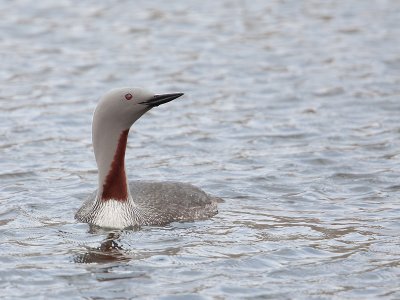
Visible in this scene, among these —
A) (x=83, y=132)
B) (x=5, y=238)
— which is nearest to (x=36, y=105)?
(x=83, y=132)

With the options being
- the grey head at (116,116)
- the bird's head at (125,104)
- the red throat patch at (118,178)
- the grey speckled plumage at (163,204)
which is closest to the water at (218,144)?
the grey speckled plumage at (163,204)

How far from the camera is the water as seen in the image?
28.4 ft

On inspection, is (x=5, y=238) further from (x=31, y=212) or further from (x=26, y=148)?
(x=26, y=148)

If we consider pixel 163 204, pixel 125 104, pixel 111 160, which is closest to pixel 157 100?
pixel 125 104

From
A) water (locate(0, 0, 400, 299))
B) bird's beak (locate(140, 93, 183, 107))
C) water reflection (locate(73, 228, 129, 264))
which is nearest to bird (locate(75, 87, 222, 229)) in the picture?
bird's beak (locate(140, 93, 183, 107))

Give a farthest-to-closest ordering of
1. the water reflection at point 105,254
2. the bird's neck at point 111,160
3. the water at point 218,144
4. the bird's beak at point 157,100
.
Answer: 1. the bird's neck at point 111,160
2. the bird's beak at point 157,100
3. the water reflection at point 105,254
4. the water at point 218,144

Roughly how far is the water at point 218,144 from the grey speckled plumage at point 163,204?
0.52 feet

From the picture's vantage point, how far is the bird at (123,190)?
9.73 m

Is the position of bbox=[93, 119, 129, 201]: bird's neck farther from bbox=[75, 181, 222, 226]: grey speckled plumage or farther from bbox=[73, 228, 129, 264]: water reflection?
bbox=[73, 228, 129, 264]: water reflection

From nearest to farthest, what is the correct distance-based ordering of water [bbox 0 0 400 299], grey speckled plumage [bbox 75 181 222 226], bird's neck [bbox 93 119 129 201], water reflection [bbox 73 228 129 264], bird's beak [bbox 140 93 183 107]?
water [bbox 0 0 400 299] < water reflection [bbox 73 228 129 264] < bird's beak [bbox 140 93 183 107] < bird's neck [bbox 93 119 129 201] < grey speckled plumage [bbox 75 181 222 226]

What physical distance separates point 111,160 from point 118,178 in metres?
0.15

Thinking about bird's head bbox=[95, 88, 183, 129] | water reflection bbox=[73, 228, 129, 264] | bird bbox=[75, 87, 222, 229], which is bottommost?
water reflection bbox=[73, 228, 129, 264]

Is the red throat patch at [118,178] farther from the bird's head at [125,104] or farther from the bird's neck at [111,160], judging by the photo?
the bird's head at [125,104]

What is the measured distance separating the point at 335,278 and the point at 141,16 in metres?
11.3
